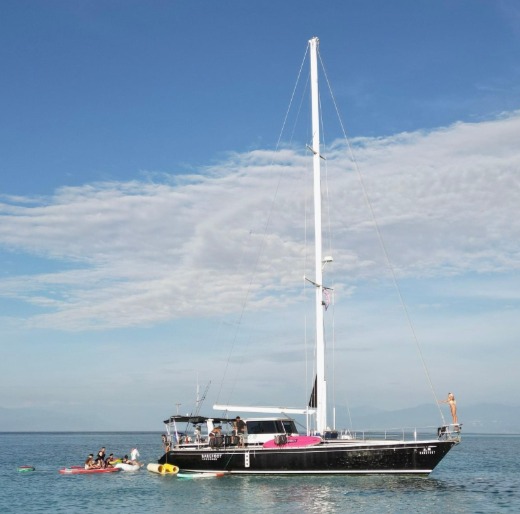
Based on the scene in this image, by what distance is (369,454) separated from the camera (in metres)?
39.0

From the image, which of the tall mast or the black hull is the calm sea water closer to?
the black hull

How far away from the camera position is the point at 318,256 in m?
43.8

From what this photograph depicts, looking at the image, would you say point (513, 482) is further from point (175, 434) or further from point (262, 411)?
point (175, 434)

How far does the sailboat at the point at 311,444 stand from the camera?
39.1m

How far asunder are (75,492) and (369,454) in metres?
18.8

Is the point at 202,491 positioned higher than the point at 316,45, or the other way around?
the point at 316,45

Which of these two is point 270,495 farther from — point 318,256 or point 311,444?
point 318,256

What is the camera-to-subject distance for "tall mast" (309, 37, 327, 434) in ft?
138

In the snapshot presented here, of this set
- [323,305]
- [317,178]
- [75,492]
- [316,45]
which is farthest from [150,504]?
[316,45]

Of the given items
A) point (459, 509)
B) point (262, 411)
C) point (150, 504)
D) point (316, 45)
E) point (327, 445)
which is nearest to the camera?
point (459, 509)

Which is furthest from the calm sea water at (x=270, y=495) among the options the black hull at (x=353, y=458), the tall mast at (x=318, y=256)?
the tall mast at (x=318, y=256)

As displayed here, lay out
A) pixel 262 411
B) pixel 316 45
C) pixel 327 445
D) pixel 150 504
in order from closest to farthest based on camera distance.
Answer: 1. pixel 150 504
2. pixel 327 445
3. pixel 262 411
4. pixel 316 45

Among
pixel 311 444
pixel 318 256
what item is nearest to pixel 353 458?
pixel 311 444

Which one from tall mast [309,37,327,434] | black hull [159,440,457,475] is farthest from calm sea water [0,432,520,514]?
tall mast [309,37,327,434]
